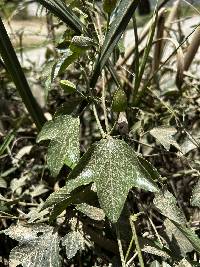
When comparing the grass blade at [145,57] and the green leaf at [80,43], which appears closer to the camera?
the green leaf at [80,43]

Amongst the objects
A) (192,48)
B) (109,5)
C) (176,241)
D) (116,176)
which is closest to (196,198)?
(176,241)

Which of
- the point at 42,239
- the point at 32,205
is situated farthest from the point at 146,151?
the point at 42,239

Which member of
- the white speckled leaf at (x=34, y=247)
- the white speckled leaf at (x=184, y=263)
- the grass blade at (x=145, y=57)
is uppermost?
the grass blade at (x=145, y=57)

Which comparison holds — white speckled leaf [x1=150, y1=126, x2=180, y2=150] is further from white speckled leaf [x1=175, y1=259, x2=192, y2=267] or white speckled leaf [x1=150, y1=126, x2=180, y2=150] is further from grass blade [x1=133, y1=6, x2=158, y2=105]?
white speckled leaf [x1=175, y1=259, x2=192, y2=267]

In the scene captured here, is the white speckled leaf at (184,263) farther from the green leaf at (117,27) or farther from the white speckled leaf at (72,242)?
the green leaf at (117,27)

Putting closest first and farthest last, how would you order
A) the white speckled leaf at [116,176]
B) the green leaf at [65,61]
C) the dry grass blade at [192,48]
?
the white speckled leaf at [116,176] → the green leaf at [65,61] → the dry grass blade at [192,48]

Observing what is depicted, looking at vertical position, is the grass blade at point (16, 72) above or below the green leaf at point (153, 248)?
above

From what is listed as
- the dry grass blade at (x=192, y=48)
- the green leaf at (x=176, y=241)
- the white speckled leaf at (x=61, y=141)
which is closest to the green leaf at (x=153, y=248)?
the green leaf at (x=176, y=241)
